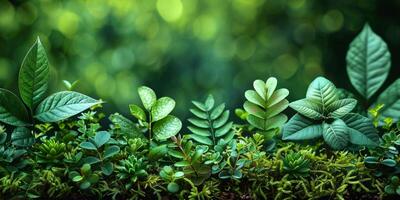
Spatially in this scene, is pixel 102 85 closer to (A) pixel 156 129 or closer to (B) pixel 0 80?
(B) pixel 0 80

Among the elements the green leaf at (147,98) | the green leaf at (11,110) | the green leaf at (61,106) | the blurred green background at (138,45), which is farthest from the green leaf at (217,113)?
the blurred green background at (138,45)

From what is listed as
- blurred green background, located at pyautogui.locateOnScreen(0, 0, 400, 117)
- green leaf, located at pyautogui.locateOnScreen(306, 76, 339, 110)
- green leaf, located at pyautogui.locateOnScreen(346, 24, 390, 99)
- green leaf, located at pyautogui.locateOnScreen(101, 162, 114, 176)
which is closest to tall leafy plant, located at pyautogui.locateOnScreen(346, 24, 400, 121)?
green leaf, located at pyautogui.locateOnScreen(346, 24, 390, 99)

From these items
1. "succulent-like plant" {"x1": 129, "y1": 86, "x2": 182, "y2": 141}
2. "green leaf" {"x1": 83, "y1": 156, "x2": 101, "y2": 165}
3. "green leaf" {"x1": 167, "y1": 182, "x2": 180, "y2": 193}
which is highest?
"succulent-like plant" {"x1": 129, "y1": 86, "x2": 182, "y2": 141}

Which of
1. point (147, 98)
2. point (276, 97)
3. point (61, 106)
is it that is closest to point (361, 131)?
point (276, 97)

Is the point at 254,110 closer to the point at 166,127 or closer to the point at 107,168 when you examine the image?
the point at 166,127

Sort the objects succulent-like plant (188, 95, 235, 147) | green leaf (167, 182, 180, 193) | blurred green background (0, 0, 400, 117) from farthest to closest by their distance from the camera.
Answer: blurred green background (0, 0, 400, 117) < succulent-like plant (188, 95, 235, 147) < green leaf (167, 182, 180, 193)

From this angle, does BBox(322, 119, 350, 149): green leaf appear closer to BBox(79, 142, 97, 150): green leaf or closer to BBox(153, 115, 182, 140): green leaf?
BBox(153, 115, 182, 140): green leaf

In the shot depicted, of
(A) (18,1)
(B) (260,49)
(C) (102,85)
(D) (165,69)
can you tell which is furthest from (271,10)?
(A) (18,1)
